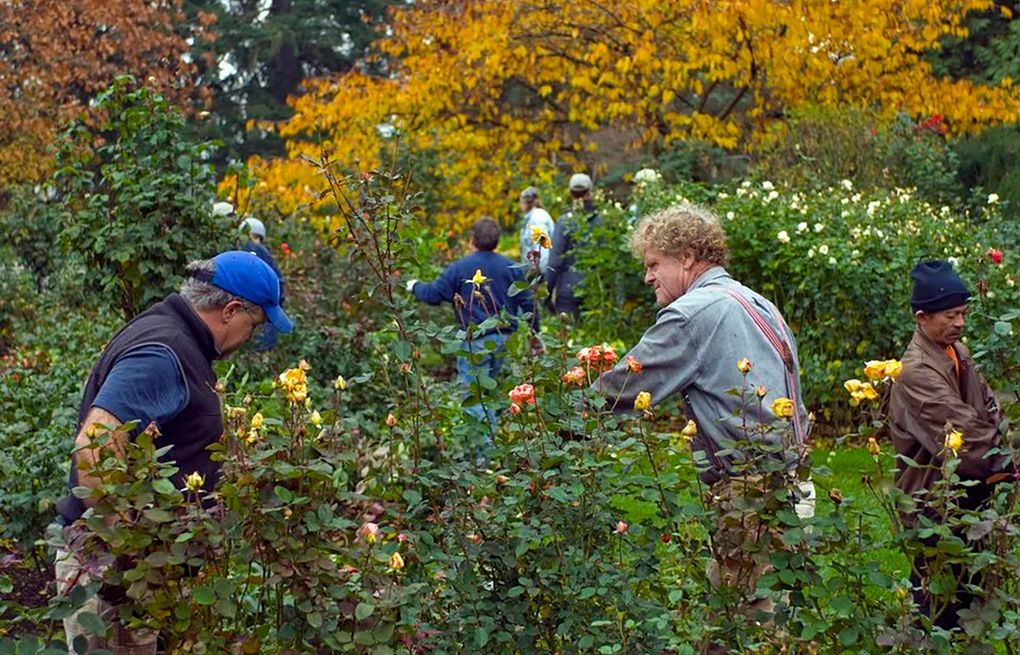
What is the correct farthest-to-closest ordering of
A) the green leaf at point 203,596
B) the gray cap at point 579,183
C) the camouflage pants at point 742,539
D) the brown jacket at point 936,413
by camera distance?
the gray cap at point 579,183 → the brown jacket at point 936,413 → the camouflage pants at point 742,539 → the green leaf at point 203,596

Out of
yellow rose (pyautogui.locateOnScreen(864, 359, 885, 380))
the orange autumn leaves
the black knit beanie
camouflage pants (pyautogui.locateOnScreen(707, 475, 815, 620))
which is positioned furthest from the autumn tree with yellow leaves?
yellow rose (pyautogui.locateOnScreen(864, 359, 885, 380))

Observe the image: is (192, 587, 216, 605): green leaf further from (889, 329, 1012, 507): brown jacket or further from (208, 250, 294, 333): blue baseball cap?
(889, 329, 1012, 507): brown jacket

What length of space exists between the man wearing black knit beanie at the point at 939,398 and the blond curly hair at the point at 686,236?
0.87 m

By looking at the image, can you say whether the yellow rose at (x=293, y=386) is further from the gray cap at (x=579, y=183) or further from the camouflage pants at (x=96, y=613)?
A: the gray cap at (x=579, y=183)

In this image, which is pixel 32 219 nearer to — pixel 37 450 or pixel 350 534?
pixel 37 450

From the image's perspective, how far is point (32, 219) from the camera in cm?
1426

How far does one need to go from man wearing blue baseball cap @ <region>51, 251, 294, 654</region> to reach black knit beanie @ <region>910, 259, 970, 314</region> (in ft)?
7.08

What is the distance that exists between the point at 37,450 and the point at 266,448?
335 centimetres

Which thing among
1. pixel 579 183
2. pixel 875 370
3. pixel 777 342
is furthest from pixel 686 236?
pixel 579 183

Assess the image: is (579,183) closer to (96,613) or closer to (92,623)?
(96,613)

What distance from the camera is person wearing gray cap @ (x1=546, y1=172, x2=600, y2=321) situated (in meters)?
10.8

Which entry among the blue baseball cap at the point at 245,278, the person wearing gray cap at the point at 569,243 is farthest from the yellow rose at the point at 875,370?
the person wearing gray cap at the point at 569,243

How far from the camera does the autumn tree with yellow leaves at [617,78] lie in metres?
14.7

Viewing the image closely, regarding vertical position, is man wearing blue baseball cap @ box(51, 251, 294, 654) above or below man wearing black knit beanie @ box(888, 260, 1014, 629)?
above
